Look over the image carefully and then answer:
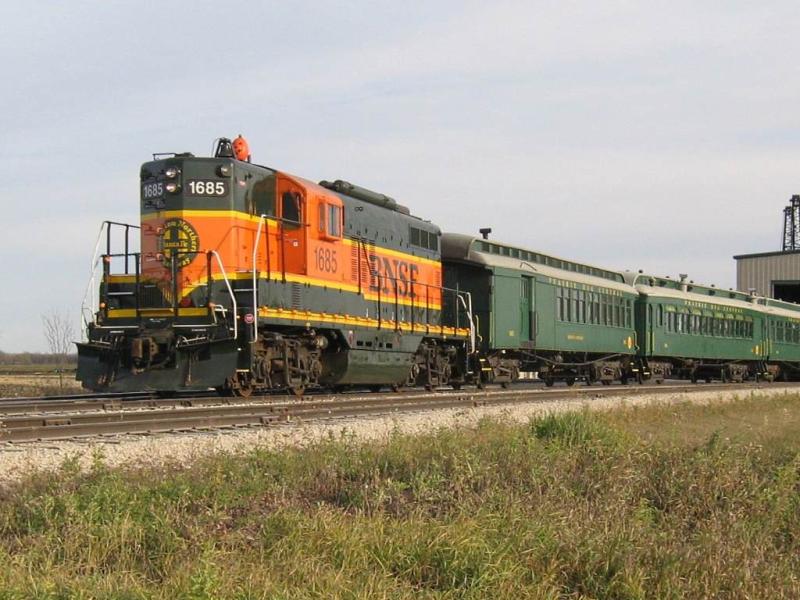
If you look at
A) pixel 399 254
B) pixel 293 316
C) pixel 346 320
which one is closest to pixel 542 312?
pixel 399 254

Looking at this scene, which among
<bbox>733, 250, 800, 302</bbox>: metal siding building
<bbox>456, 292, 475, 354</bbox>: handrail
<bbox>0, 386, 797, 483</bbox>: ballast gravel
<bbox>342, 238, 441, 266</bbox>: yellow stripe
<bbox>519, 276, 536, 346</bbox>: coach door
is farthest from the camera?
<bbox>733, 250, 800, 302</bbox>: metal siding building

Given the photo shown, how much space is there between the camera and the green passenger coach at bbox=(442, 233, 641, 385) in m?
22.0

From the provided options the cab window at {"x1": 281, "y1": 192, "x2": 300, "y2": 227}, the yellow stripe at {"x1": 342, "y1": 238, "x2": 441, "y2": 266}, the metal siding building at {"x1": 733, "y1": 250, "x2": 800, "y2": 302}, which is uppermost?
the metal siding building at {"x1": 733, "y1": 250, "x2": 800, "y2": 302}

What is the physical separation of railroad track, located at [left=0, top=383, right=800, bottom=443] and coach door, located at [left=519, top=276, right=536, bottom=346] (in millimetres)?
5144

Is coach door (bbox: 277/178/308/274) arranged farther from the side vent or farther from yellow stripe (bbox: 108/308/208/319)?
yellow stripe (bbox: 108/308/208/319)

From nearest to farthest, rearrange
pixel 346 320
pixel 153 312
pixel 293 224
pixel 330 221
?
1. pixel 153 312
2. pixel 293 224
3. pixel 330 221
4. pixel 346 320

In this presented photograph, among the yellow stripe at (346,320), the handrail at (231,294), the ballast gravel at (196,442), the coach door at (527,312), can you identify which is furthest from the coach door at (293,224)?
the coach door at (527,312)

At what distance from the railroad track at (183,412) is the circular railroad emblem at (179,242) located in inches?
92.2

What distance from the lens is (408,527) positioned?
5891 mm

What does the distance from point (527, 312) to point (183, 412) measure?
41.7 feet

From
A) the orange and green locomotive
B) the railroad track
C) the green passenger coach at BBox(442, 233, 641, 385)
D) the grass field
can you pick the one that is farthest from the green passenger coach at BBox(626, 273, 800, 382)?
the grass field

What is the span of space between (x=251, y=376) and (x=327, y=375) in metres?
2.25

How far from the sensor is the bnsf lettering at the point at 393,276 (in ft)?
59.8

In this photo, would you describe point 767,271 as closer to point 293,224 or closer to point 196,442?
point 293,224
